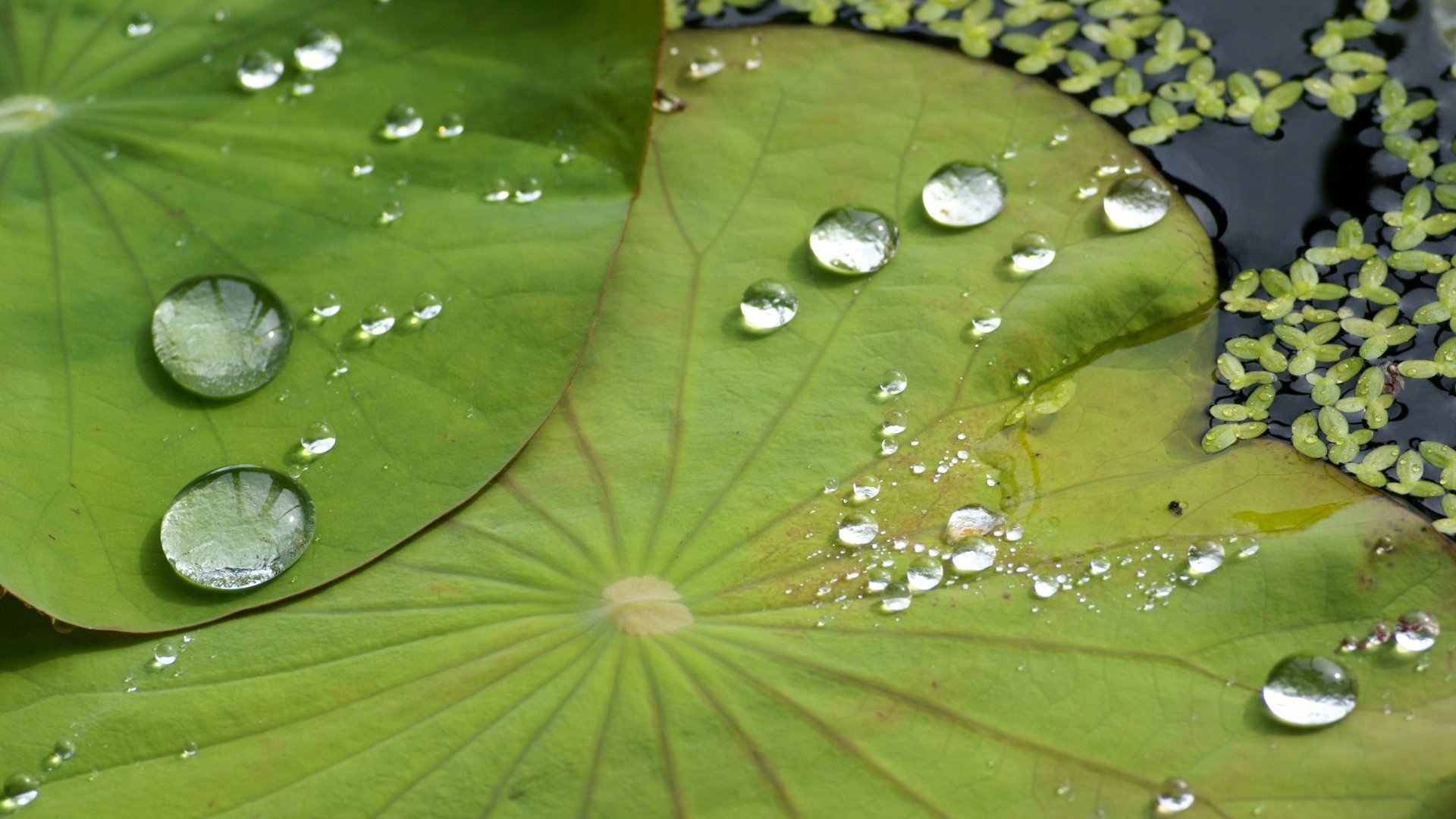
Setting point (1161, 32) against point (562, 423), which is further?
point (1161, 32)

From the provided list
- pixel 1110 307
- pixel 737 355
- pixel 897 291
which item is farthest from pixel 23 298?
pixel 1110 307

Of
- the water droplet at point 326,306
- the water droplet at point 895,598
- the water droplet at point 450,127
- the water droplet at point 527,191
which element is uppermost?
the water droplet at point 450,127

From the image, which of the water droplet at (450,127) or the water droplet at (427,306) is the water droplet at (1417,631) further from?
the water droplet at (450,127)

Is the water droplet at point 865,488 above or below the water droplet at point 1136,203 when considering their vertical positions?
below

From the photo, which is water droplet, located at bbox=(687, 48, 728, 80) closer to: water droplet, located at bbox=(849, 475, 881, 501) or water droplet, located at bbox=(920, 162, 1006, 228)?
water droplet, located at bbox=(920, 162, 1006, 228)

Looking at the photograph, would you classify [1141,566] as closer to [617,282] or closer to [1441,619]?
[1441,619]

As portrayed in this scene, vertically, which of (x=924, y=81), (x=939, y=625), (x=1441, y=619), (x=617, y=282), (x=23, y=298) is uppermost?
(x=23, y=298)

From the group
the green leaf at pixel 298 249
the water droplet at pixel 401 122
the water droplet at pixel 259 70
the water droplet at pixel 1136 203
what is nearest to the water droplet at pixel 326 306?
the green leaf at pixel 298 249
